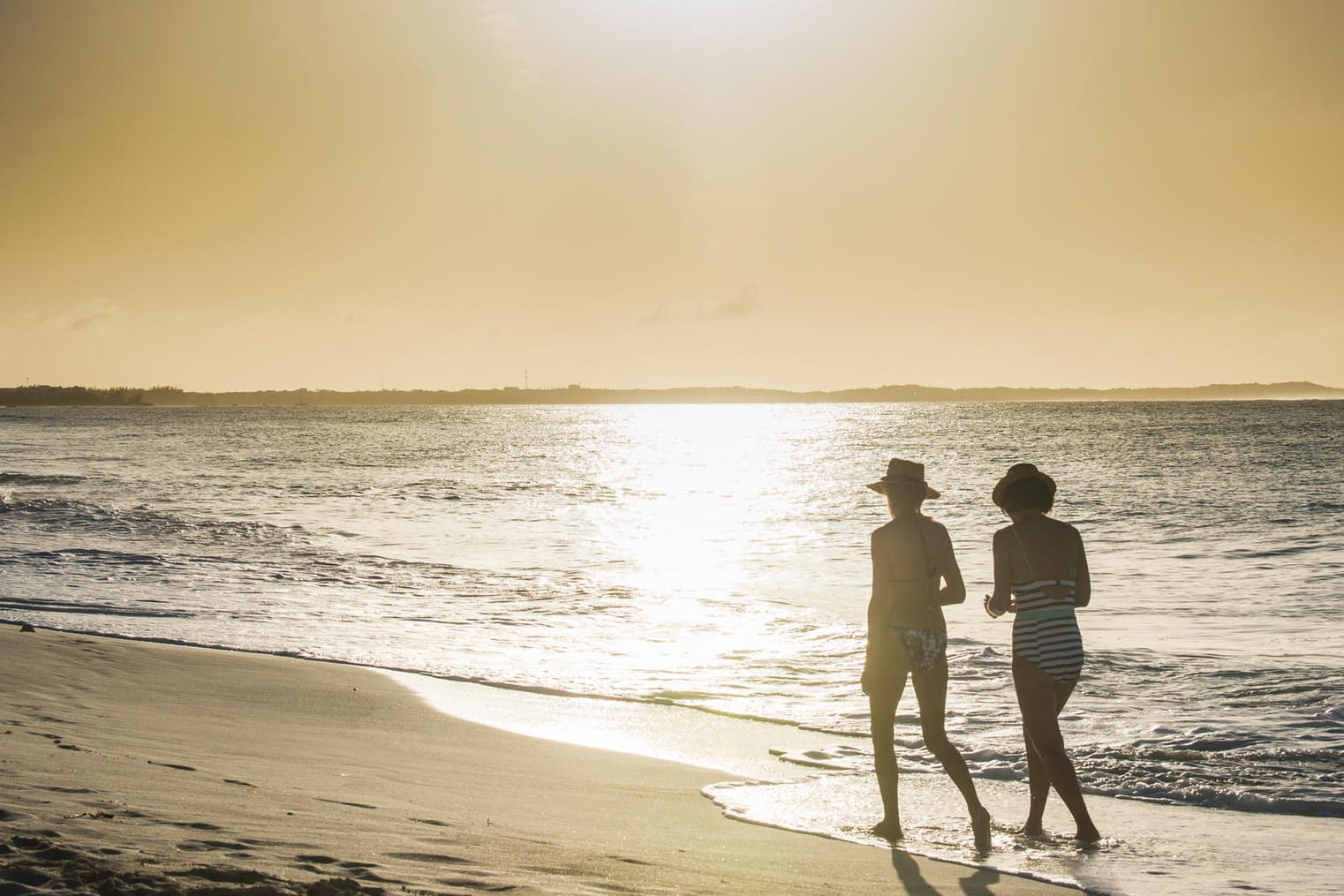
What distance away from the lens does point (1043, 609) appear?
5.60 m

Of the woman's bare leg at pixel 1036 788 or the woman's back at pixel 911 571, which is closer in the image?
the woman's back at pixel 911 571

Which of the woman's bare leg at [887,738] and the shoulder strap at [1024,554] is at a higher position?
the shoulder strap at [1024,554]

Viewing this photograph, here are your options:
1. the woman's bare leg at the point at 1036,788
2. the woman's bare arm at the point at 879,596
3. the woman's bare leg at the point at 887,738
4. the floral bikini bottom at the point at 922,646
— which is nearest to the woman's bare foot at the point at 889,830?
the woman's bare leg at the point at 887,738

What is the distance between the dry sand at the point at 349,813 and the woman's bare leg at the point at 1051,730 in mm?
782

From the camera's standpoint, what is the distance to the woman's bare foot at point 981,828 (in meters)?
5.50

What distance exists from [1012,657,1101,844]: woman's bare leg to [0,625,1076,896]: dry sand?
782 millimetres

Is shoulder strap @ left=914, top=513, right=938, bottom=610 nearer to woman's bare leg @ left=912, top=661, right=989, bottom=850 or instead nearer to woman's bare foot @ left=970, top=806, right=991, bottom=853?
woman's bare leg @ left=912, top=661, right=989, bottom=850

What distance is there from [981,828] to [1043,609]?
114 cm

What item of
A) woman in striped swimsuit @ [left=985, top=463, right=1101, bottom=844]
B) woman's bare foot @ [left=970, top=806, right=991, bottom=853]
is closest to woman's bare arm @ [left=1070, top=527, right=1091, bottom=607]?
woman in striped swimsuit @ [left=985, top=463, right=1101, bottom=844]

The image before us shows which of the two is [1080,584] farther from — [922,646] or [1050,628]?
[922,646]

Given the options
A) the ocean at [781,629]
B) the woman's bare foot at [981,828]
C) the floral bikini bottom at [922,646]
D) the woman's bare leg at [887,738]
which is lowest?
the ocean at [781,629]

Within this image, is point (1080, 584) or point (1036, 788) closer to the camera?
point (1080, 584)

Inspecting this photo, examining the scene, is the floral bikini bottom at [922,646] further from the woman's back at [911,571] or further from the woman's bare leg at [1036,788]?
the woman's bare leg at [1036,788]

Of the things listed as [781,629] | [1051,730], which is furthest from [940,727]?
[781,629]
